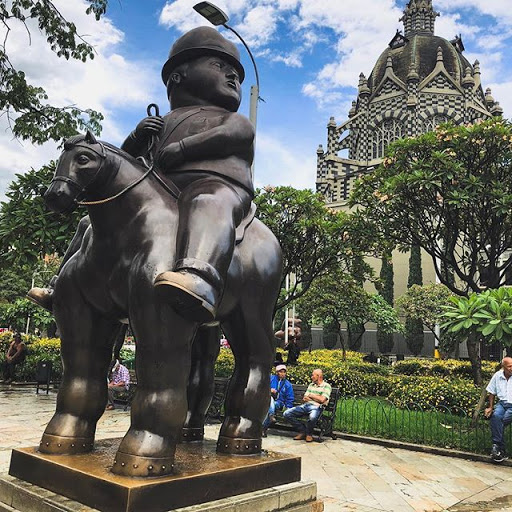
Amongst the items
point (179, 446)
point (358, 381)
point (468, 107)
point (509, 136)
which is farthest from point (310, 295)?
point (468, 107)

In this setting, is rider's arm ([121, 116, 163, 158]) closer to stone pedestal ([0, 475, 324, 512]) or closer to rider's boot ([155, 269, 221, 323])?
rider's boot ([155, 269, 221, 323])

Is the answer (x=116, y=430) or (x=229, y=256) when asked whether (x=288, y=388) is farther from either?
(x=229, y=256)

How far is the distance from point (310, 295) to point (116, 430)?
60.1 ft

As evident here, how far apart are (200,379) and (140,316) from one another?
967 millimetres

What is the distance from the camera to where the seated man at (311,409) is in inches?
364

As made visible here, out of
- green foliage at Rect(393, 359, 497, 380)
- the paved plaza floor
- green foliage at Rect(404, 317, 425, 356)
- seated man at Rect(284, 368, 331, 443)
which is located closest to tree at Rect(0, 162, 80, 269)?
the paved plaza floor

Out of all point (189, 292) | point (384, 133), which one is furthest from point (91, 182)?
point (384, 133)

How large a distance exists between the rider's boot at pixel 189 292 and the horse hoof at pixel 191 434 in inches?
47.0

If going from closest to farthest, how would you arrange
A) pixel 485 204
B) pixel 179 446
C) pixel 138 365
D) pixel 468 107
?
pixel 138 365 → pixel 179 446 → pixel 485 204 → pixel 468 107

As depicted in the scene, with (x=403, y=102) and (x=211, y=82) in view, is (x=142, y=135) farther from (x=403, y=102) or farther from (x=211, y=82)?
(x=403, y=102)

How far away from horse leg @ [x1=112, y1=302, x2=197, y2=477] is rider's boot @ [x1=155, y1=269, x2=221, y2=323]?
0.58ft

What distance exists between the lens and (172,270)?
2305 mm

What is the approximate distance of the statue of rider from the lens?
2.23 metres

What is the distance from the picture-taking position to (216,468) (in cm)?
246
